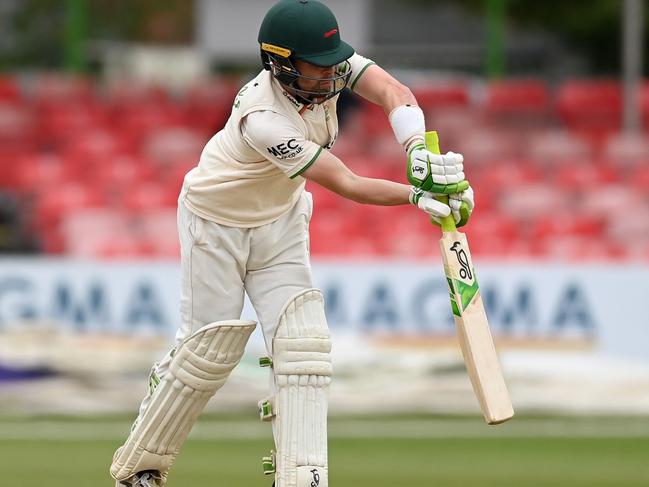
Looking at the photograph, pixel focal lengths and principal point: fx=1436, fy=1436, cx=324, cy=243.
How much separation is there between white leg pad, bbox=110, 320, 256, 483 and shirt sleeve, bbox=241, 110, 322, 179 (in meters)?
0.57

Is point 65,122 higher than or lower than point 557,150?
higher

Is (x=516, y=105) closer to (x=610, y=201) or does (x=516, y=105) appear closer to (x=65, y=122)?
(x=610, y=201)

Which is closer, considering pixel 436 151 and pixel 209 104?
pixel 436 151

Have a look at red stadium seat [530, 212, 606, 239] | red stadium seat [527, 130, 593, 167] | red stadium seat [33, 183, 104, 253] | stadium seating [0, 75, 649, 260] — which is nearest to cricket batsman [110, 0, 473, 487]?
stadium seating [0, 75, 649, 260]

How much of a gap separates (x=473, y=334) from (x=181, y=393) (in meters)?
0.95

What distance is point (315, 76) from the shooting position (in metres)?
4.27

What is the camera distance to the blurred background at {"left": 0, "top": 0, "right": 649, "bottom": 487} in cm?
724

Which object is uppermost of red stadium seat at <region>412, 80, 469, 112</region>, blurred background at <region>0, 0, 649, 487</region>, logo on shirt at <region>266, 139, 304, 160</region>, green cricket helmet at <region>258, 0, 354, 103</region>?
red stadium seat at <region>412, 80, 469, 112</region>

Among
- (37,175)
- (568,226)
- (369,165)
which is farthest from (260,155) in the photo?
(369,165)

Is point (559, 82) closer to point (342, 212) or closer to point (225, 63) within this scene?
point (225, 63)

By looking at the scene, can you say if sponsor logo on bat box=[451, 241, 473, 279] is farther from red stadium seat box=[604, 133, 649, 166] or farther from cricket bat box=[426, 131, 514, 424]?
red stadium seat box=[604, 133, 649, 166]

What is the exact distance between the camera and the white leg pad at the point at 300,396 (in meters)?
4.36

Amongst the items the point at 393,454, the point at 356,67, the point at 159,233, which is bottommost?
the point at 393,454

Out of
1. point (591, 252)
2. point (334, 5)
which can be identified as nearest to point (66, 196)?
point (334, 5)
